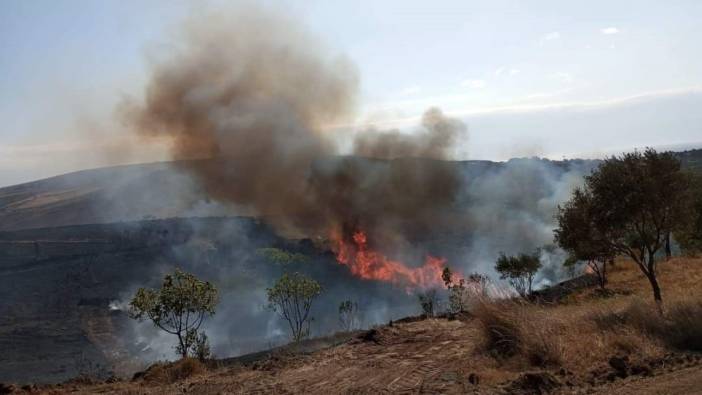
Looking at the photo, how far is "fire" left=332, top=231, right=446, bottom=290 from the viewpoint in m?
69.7

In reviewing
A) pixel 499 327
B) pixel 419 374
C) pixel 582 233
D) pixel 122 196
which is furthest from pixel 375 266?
pixel 122 196

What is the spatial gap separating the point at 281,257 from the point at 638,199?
6220cm

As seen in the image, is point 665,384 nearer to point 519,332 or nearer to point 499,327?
point 519,332

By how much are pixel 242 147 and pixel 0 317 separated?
3851 centimetres

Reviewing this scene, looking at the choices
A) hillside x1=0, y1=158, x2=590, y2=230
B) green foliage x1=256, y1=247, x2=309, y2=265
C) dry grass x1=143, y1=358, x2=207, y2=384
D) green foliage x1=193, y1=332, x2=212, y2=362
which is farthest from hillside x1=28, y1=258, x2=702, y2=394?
hillside x1=0, y1=158, x2=590, y2=230

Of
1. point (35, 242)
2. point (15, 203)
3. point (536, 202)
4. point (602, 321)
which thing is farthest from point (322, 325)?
point (15, 203)

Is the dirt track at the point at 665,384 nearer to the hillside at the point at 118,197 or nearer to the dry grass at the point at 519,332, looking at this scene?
the dry grass at the point at 519,332

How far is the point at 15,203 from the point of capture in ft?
502

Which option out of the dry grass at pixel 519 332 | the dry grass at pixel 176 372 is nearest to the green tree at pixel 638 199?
the dry grass at pixel 519 332

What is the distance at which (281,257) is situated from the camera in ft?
244

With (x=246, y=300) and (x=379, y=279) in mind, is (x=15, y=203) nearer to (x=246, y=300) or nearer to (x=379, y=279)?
(x=246, y=300)

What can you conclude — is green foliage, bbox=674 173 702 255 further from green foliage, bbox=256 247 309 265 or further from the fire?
green foliage, bbox=256 247 309 265

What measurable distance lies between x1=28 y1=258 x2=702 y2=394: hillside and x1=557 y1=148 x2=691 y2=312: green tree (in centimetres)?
375

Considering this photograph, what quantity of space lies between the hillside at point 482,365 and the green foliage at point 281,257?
193 ft
